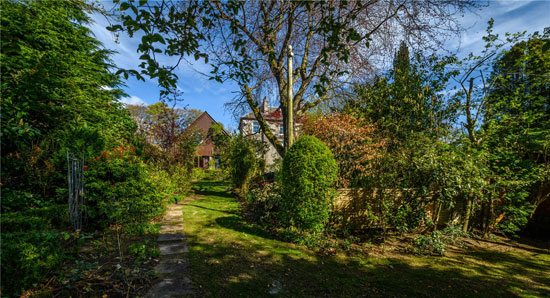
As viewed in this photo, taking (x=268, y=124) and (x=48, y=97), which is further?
(x=268, y=124)

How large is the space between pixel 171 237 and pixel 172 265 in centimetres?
141

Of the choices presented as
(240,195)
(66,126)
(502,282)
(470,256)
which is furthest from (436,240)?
(66,126)

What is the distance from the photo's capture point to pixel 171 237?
185 inches

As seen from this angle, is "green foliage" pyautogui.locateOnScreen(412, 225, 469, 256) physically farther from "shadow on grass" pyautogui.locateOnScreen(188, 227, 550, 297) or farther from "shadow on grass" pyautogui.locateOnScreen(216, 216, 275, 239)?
"shadow on grass" pyautogui.locateOnScreen(216, 216, 275, 239)

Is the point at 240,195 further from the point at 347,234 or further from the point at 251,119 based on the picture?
the point at 251,119

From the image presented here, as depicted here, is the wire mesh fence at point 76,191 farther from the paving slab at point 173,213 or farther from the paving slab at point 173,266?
the paving slab at point 173,266

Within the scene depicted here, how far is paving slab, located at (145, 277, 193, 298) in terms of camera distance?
264cm

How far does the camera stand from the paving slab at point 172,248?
3.94 meters

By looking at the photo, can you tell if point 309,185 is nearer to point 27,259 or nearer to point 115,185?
point 27,259

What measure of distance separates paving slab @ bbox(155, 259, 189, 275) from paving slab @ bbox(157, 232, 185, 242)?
1040 millimetres

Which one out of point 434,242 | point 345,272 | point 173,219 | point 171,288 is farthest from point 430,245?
point 173,219

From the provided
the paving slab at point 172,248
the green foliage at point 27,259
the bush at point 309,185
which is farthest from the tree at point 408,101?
the green foliage at point 27,259

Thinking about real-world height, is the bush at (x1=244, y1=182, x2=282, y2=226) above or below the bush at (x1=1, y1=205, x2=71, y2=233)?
below

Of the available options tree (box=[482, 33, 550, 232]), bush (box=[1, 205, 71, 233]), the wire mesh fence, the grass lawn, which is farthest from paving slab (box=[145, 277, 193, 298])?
tree (box=[482, 33, 550, 232])
